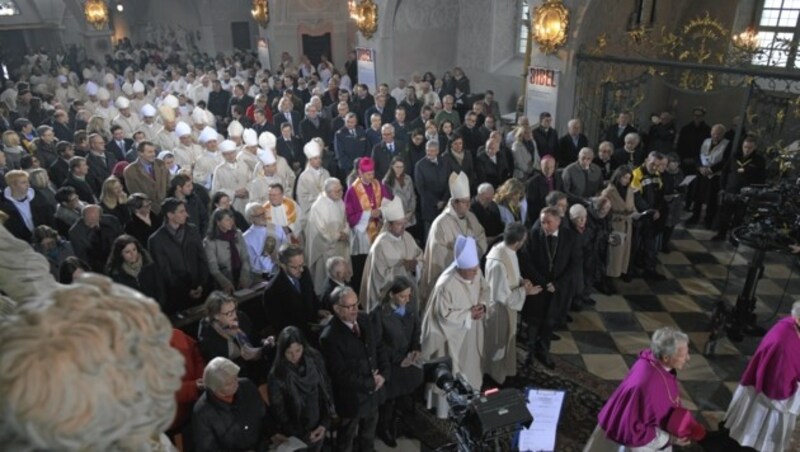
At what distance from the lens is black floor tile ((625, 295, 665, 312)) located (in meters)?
7.67

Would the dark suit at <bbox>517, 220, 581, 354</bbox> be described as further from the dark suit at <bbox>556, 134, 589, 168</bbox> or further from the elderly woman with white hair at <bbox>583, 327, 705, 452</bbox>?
the dark suit at <bbox>556, 134, 589, 168</bbox>

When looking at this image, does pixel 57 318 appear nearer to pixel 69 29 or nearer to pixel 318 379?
pixel 318 379

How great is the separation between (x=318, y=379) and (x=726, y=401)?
14.4 feet

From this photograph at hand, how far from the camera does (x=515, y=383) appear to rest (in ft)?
20.1

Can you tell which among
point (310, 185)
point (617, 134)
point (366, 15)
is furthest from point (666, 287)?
point (366, 15)

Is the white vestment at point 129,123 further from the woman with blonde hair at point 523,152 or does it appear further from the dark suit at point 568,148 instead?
the dark suit at point 568,148

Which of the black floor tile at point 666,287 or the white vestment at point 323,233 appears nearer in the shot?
the white vestment at point 323,233

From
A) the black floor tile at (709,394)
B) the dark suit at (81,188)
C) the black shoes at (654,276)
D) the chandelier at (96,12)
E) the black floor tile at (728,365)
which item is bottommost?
the black floor tile at (709,394)

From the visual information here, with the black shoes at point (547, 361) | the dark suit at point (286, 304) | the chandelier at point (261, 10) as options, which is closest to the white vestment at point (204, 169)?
the dark suit at point (286, 304)

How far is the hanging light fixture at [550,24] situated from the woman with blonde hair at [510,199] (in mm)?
5049

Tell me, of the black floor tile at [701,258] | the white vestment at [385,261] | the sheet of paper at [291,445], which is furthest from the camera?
the black floor tile at [701,258]

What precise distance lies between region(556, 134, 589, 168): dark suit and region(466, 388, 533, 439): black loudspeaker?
24.8 ft

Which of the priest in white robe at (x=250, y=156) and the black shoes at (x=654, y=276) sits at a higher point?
the priest in white robe at (x=250, y=156)

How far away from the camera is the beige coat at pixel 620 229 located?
7.60 metres
